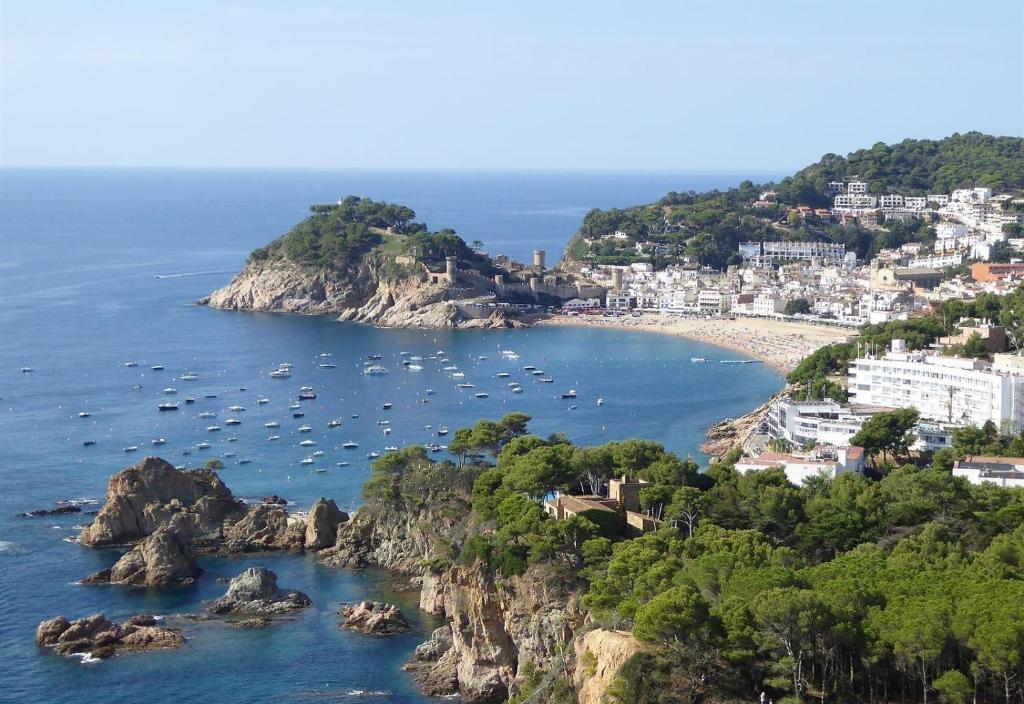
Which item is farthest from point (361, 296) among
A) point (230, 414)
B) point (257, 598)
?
point (257, 598)

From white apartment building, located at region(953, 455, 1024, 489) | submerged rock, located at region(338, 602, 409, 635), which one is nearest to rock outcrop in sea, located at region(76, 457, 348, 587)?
submerged rock, located at region(338, 602, 409, 635)

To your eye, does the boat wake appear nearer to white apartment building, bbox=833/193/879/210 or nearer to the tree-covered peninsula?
white apartment building, bbox=833/193/879/210

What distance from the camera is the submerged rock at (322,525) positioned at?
31.6m

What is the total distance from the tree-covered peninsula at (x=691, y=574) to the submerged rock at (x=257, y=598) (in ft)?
8.45

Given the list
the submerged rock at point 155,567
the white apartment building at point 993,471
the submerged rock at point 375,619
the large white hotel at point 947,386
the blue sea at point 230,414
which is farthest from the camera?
the large white hotel at point 947,386

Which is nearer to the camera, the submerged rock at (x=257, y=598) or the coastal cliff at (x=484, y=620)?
the coastal cliff at (x=484, y=620)

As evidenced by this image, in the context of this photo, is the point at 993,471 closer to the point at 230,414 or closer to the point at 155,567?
the point at 155,567

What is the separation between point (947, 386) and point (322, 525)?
52.7ft

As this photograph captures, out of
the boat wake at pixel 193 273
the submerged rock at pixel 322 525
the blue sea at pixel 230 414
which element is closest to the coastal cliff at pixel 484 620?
the blue sea at pixel 230 414

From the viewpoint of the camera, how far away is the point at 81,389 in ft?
171

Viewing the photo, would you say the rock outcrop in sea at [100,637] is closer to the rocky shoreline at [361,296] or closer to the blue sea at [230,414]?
the blue sea at [230,414]

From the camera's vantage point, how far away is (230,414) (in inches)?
1859

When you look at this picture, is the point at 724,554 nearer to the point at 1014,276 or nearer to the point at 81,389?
the point at 81,389

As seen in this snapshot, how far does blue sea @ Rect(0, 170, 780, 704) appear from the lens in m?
24.8
